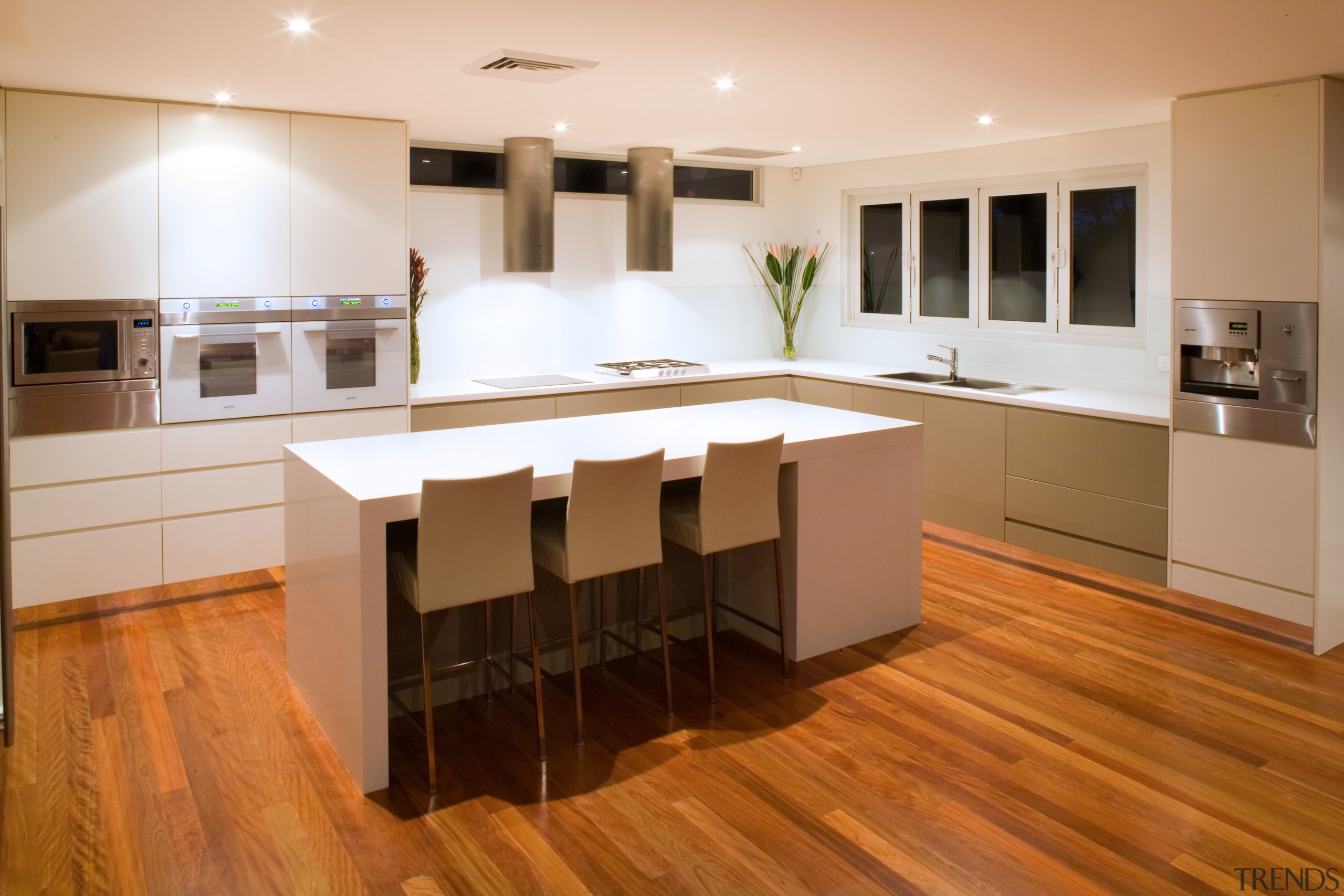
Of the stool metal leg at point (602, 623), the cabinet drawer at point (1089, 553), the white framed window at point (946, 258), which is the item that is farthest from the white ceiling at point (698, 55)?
the cabinet drawer at point (1089, 553)

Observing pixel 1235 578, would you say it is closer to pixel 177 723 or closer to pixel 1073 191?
pixel 1073 191

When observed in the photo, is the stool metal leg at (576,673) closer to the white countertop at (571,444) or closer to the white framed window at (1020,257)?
the white countertop at (571,444)

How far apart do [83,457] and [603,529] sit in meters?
2.80

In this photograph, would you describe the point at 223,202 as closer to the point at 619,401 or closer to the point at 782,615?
the point at 619,401

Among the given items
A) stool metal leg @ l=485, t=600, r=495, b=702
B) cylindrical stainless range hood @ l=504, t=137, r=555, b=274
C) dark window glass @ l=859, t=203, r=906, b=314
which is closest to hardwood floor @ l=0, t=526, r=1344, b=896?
stool metal leg @ l=485, t=600, r=495, b=702

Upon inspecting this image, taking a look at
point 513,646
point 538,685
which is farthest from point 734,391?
point 538,685

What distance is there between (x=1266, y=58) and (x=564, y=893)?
3.63 metres

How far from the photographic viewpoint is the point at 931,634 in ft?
13.6

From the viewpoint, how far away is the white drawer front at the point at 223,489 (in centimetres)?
470

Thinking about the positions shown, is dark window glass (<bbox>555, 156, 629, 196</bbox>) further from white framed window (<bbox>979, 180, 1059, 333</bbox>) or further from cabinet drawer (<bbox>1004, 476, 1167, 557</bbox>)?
cabinet drawer (<bbox>1004, 476, 1167, 557</bbox>)

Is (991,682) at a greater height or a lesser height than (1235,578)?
lesser

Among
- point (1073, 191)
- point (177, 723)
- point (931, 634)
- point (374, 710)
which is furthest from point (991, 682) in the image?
point (1073, 191)

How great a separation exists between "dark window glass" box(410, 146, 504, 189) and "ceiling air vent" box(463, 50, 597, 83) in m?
2.10

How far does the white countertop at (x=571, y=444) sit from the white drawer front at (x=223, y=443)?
144 centimetres
